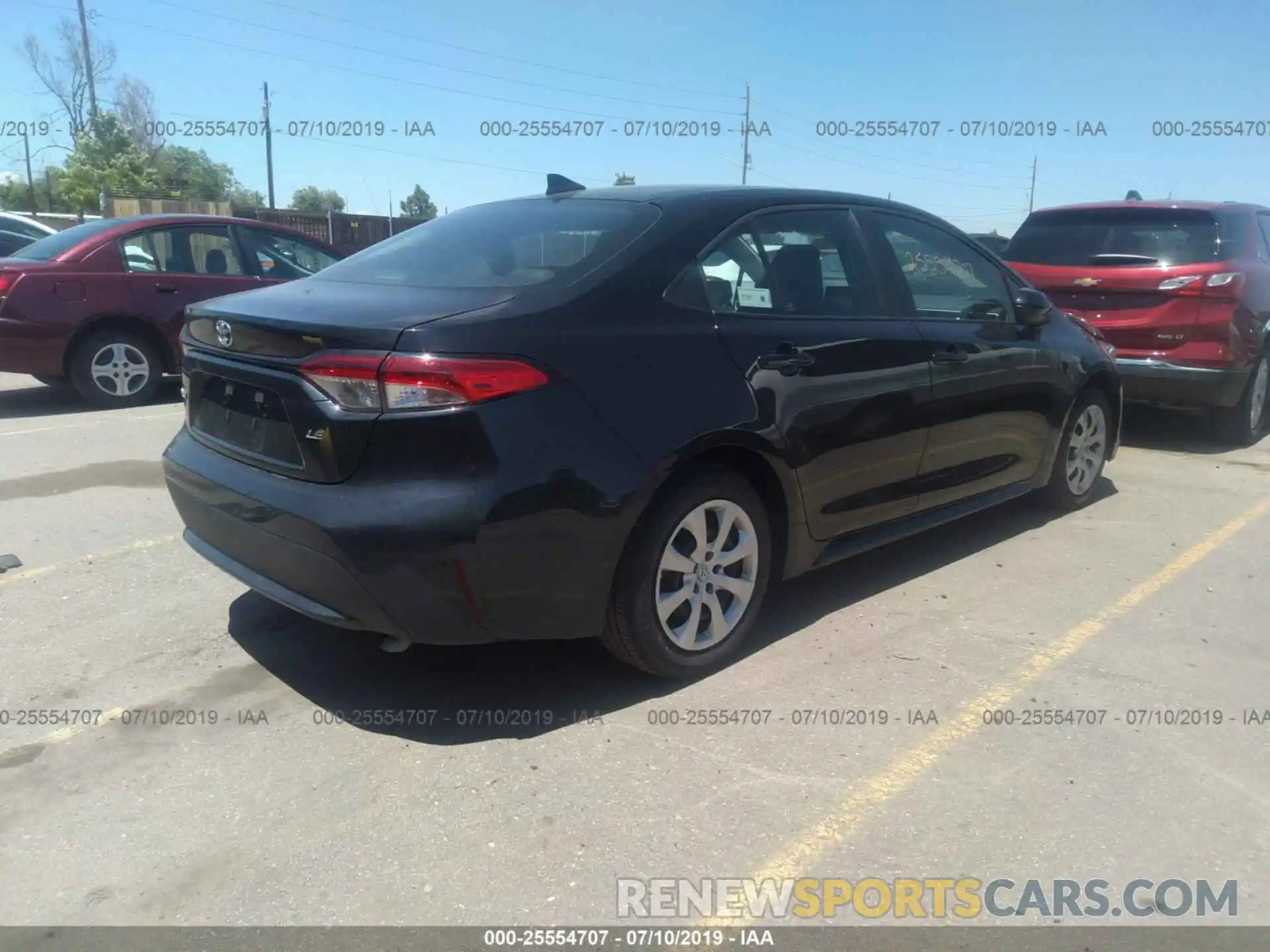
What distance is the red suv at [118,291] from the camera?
7719 mm

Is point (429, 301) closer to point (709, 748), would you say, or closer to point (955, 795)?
point (709, 748)

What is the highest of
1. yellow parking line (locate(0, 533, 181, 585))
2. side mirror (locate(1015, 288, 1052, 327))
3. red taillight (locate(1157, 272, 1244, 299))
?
red taillight (locate(1157, 272, 1244, 299))

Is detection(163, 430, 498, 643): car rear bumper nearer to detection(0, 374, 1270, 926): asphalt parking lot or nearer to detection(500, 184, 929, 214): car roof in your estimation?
detection(0, 374, 1270, 926): asphalt parking lot

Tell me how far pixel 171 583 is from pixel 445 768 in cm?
200

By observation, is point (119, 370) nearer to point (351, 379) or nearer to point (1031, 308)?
point (351, 379)


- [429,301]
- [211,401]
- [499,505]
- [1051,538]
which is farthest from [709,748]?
[1051,538]

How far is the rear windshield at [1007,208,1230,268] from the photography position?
7051mm

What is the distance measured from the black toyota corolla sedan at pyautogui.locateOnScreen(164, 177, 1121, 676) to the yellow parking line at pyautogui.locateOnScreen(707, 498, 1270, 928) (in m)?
0.75

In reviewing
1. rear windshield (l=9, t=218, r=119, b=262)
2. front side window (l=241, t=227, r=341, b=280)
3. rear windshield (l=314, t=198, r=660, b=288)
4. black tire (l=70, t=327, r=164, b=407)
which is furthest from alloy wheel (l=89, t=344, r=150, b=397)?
rear windshield (l=314, t=198, r=660, b=288)

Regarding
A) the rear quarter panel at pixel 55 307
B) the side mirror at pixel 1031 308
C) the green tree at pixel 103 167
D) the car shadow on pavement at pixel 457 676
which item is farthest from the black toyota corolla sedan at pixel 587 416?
the green tree at pixel 103 167

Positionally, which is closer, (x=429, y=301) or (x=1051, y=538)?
(x=429, y=301)

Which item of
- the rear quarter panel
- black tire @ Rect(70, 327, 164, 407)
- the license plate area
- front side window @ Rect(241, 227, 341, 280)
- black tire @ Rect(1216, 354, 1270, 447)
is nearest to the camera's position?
the license plate area

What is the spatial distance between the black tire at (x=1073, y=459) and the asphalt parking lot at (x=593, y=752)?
2.75 feet

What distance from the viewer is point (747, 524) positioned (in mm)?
3611
